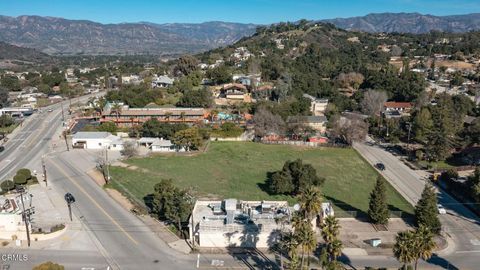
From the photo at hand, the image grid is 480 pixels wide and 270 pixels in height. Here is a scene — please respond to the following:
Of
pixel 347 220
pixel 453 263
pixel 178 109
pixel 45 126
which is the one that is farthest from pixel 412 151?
pixel 45 126

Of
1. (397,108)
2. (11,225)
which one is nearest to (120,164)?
(11,225)

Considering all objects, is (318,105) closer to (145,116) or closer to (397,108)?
(397,108)

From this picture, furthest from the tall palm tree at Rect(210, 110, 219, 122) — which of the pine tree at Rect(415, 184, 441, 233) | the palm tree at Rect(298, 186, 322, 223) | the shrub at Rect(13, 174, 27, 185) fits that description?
the palm tree at Rect(298, 186, 322, 223)

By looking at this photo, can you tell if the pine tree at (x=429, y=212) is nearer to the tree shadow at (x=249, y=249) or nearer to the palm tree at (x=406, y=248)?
the palm tree at (x=406, y=248)

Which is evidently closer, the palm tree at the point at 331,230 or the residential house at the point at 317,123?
the palm tree at the point at 331,230

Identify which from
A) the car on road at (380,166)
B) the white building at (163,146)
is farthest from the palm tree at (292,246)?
the white building at (163,146)

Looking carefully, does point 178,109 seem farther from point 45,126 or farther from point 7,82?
point 7,82

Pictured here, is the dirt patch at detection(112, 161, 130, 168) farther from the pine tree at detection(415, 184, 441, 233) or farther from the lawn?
the pine tree at detection(415, 184, 441, 233)
